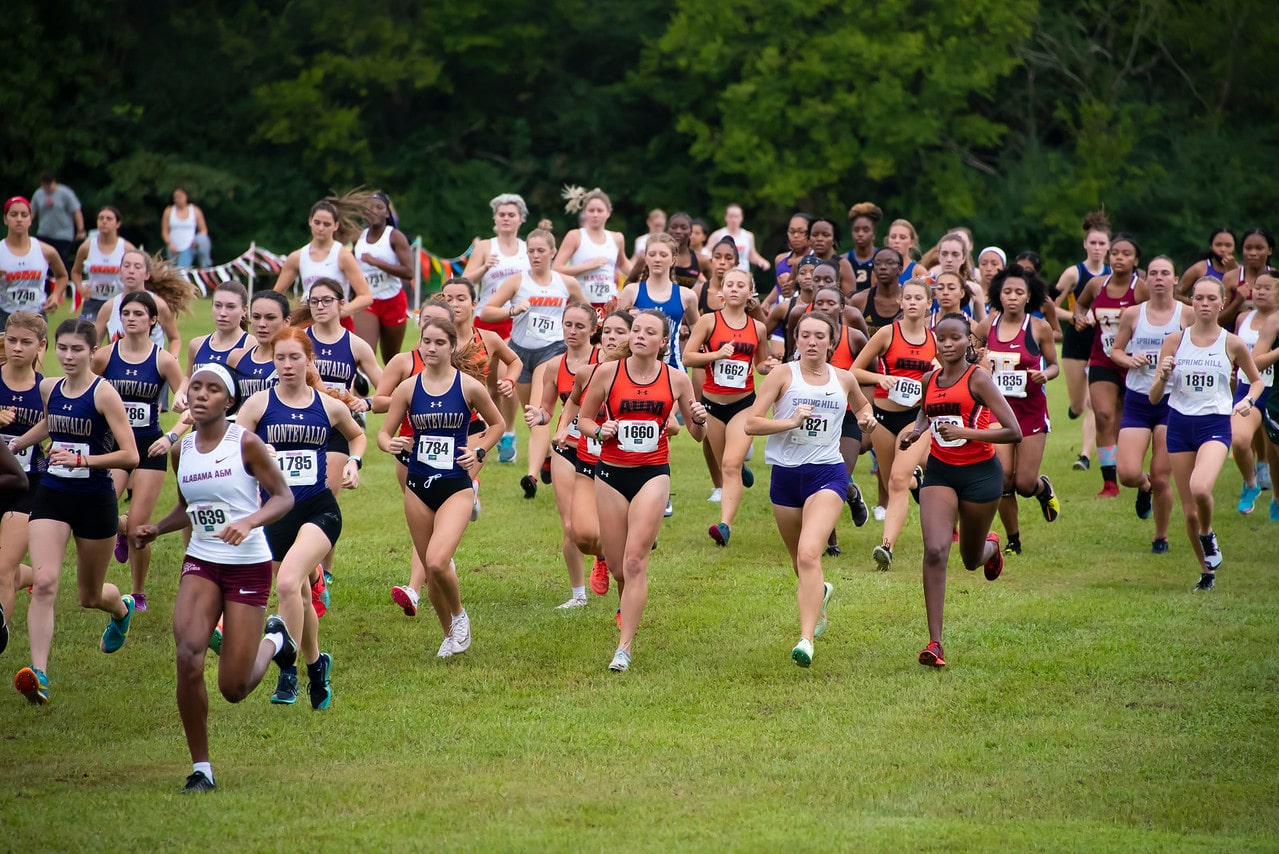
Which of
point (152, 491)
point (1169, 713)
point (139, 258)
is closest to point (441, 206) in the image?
point (139, 258)

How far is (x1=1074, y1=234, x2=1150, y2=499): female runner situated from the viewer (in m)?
13.4

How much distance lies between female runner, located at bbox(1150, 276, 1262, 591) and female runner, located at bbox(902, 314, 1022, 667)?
2295mm

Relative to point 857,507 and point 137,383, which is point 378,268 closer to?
point 137,383

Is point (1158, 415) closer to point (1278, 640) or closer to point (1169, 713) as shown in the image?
point (1278, 640)

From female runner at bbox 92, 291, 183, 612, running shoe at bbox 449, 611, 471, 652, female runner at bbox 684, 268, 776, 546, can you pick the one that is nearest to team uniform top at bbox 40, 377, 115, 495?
female runner at bbox 92, 291, 183, 612

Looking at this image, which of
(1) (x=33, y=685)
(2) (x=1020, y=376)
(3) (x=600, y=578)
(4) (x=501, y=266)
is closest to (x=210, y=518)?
(1) (x=33, y=685)

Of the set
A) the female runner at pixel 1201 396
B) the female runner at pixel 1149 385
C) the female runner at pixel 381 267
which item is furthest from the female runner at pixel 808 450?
the female runner at pixel 381 267

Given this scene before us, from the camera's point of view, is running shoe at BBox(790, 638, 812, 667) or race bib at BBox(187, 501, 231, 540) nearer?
race bib at BBox(187, 501, 231, 540)

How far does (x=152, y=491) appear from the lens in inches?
382

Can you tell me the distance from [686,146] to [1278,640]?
28.6m

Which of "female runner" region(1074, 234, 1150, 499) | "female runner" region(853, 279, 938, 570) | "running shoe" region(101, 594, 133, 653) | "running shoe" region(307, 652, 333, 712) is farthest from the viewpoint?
"female runner" region(1074, 234, 1150, 499)

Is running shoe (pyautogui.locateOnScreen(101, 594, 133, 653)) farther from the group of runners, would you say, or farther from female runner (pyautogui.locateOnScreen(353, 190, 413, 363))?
female runner (pyautogui.locateOnScreen(353, 190, 413, 363))

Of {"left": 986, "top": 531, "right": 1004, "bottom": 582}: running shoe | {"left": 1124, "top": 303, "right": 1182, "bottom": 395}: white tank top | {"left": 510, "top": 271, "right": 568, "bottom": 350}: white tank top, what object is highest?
{"left": 510, "top": 271, "right": 568, "bottom": 350}: white tank top

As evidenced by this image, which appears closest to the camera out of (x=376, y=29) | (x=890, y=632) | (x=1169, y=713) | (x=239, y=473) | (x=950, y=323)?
(x=239, y=473)
